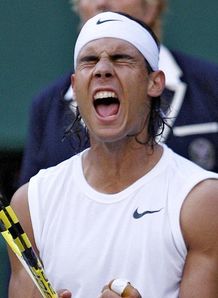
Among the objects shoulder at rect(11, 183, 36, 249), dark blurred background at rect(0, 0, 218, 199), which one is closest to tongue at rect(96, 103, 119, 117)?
shoulder at rect(11, 183, 36, 249)

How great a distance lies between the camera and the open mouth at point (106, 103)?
4344 millimetres

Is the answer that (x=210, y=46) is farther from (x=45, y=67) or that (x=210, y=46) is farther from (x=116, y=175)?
(x=116, y=175)

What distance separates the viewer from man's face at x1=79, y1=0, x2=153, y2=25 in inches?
206

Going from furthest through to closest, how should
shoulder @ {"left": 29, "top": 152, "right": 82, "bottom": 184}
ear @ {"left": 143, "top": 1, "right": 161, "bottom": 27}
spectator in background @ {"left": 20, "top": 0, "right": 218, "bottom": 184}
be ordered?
1. ear @ {"left": 143, "top": 1, "right": 161, "bottom": 27}
2. spectator in background @ {"left": 20, "top": 0, "right": 218, "bottom": 184}
3. shoulder @ {"left": 29, "top": 152, "right": 82, "bottom": 184}

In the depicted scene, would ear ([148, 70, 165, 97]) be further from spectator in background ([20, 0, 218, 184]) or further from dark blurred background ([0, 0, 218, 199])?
dark blurred background ([0, 0, 218, 199])

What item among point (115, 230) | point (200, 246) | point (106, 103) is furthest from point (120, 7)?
point (200, 246)

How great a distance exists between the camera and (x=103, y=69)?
4309 mm

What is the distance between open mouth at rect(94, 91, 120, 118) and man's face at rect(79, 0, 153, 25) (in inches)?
35.4

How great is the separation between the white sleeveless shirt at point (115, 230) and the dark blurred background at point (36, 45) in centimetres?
196

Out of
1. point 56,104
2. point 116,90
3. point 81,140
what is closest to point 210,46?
point 56,104

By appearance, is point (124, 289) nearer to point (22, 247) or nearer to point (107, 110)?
point (22, 247)

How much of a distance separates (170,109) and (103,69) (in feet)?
2.59

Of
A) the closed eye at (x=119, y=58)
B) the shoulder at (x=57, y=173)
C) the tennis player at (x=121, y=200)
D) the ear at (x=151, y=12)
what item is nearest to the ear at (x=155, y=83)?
the tennis player at (x=121, y=200)

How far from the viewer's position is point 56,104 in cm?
536
